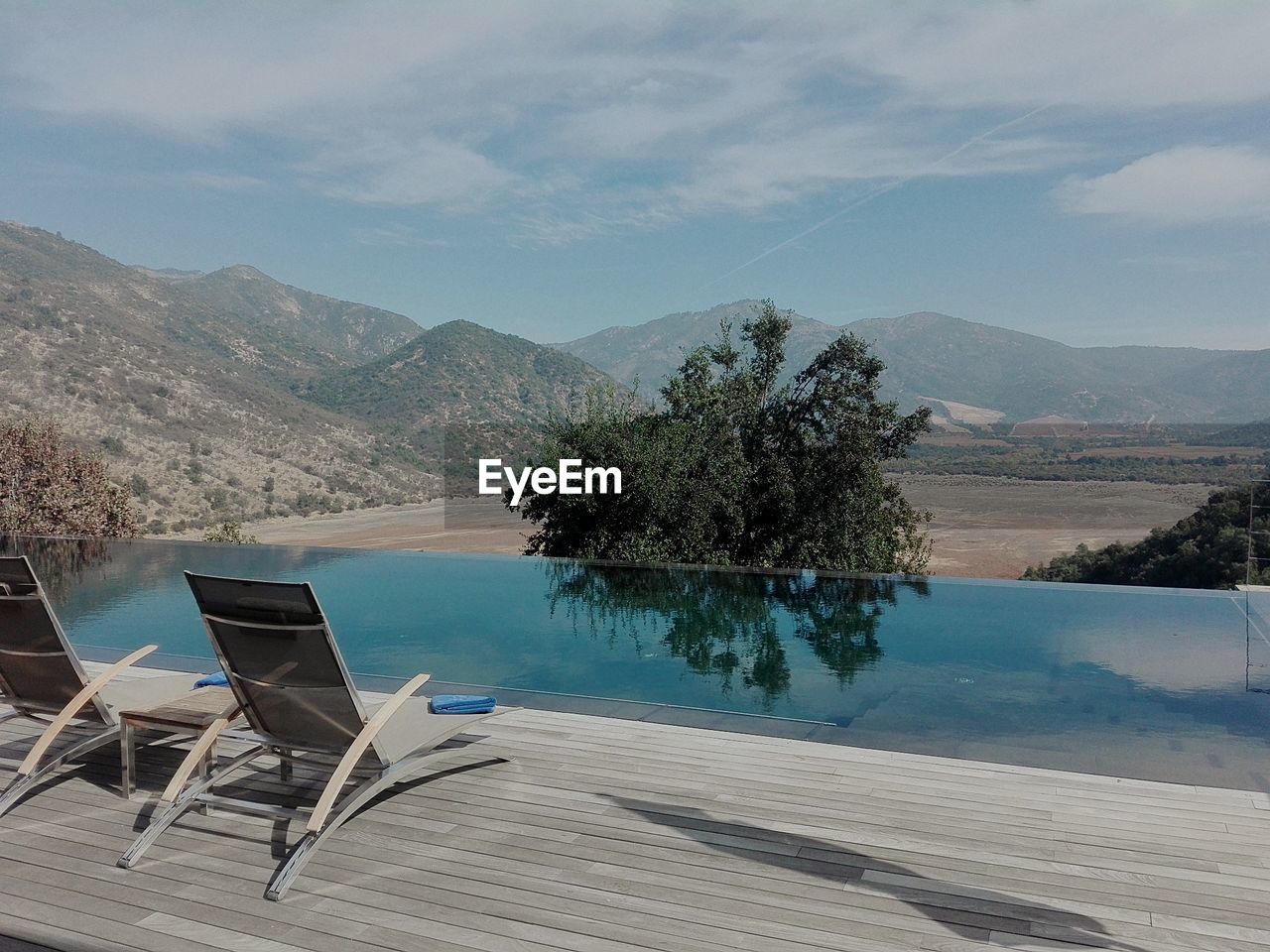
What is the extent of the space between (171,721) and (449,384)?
51.8 metres

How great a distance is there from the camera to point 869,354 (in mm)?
16016

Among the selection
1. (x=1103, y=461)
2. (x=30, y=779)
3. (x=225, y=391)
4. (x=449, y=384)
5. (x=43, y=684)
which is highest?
(x=449, y=384)

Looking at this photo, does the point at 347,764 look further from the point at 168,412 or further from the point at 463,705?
the point at 168,412

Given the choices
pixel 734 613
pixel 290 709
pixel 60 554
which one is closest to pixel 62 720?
pixel 290 709

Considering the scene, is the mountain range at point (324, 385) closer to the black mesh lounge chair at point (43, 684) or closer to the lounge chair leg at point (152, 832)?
the black mesh lounge chair at point (43, 684)

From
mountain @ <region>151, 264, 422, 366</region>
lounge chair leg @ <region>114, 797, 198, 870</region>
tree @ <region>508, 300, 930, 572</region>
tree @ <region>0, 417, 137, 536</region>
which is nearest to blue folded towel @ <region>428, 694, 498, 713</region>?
lounge chair leg @ <region>114, 797, 198, 870</region>

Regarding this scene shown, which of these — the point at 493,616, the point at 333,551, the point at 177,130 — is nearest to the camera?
the point at 493,616

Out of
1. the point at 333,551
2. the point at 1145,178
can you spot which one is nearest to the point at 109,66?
the point at 333,551

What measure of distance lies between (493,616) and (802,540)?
7.97 meters

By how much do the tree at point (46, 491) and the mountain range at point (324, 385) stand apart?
7.14 m

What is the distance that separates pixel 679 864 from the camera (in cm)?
273

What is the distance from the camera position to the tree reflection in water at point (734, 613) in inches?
220

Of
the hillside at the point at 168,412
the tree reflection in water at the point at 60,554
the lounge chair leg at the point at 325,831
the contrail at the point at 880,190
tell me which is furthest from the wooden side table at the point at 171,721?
the contrail at the point at 880,190

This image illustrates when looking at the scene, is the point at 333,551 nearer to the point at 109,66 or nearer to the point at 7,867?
the point at 7,867
